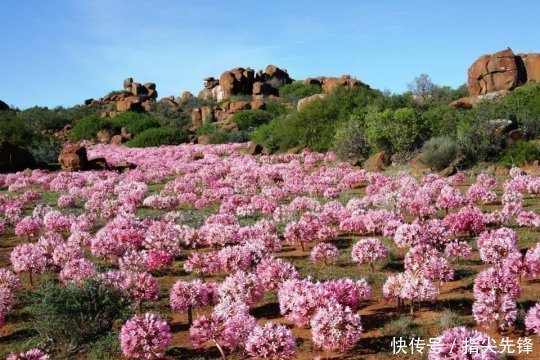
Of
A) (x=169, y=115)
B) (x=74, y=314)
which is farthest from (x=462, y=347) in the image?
(x=169, y=115)

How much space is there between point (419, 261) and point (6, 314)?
6767 mm

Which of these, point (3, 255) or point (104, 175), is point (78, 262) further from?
point (104, 175)

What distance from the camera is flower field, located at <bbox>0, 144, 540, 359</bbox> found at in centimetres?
615

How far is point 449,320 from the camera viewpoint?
6844 mm

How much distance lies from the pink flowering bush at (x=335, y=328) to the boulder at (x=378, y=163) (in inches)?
798

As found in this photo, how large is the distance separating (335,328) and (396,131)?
77.2 ft

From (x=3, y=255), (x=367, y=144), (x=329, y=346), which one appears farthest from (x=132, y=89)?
(x=329, y=346)

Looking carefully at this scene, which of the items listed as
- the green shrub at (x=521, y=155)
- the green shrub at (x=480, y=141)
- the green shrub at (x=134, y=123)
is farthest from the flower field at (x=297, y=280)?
the green shrub at (x=134, y=123)

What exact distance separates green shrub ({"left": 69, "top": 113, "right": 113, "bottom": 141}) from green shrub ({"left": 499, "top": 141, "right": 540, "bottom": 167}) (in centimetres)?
5080

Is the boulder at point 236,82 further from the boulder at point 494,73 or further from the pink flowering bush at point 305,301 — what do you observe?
the pink flowering bush at point 305,301

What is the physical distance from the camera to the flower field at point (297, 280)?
615 centimetres

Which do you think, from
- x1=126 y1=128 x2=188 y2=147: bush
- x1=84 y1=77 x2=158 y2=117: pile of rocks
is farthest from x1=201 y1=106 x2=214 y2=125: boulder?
x1=126 y1=128 x2=188 y2=147: bush

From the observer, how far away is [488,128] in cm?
2559

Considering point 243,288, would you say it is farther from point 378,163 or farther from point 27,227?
point 378,163
